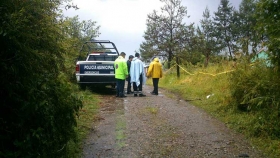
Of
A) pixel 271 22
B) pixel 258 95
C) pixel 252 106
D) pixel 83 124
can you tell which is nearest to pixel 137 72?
pixel 83 124

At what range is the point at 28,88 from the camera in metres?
3.83

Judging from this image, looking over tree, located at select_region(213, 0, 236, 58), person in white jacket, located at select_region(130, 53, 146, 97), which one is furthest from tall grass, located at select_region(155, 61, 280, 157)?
tree, located at select_region(213, 0, 236, 58)

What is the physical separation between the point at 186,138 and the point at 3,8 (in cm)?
416

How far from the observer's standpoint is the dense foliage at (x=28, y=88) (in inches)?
146

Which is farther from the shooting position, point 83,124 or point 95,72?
point 95,72

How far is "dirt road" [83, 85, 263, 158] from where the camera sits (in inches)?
215

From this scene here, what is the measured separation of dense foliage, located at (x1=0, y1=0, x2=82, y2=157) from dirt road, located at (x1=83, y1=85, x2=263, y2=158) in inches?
54.5

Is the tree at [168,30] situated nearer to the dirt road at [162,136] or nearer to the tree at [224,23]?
the dirt road at [162,136]

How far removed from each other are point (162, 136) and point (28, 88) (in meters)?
3.33

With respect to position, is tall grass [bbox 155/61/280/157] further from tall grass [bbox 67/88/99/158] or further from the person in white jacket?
tall grass [bbox 67/88/99/158]

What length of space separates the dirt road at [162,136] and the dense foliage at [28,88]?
1.38m

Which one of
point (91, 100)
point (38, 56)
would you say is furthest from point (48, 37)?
point (91, 100)

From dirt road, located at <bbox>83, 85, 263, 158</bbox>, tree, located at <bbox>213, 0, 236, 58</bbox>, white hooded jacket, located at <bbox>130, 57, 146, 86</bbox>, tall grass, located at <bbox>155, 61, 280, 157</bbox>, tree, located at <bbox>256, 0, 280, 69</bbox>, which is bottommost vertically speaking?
dirt road, located at <bbox>83, 85, 263, 158</bbox>

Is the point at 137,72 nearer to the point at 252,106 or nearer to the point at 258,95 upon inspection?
the point at 252,106
